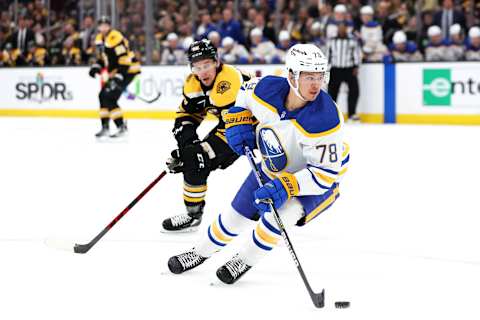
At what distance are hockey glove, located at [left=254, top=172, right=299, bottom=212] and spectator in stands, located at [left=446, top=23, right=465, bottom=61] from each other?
8196 millimetres

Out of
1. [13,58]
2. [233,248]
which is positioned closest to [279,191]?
[233,248]

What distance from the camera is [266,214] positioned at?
3.34m

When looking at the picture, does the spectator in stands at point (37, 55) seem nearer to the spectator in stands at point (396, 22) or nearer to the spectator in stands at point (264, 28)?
the spectator in stands at point (264, 28)

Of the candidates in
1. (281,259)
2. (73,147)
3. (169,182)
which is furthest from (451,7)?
(281,259)

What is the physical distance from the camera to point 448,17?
1113 centimetres

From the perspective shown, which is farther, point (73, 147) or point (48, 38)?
point (48, 38)

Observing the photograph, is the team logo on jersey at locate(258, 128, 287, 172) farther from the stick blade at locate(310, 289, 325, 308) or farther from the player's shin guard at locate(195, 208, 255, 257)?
the stick blade at locate(310, 289, 325, 308)

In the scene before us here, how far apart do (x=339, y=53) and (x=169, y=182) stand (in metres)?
5.52

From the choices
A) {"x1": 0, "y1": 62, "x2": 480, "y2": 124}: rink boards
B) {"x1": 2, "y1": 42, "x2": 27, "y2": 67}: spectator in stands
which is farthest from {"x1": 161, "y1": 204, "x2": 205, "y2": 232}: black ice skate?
{"x1": 2, "y1": 42, "x2": 27, "y2": 67}: spectator in stands

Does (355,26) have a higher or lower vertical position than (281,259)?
higher

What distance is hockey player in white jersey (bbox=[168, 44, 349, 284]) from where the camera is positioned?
3238 mm

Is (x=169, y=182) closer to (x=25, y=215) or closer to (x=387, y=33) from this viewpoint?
(x=25, y=215)

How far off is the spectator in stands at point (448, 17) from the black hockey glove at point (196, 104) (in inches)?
284

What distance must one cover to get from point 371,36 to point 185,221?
7.21 meters
